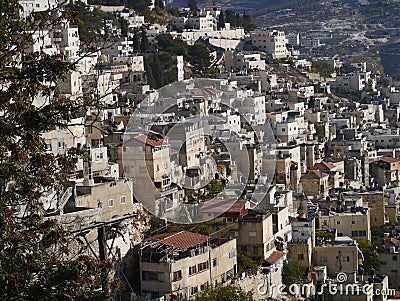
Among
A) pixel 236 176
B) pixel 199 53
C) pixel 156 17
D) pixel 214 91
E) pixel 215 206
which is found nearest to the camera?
pixel 215 206

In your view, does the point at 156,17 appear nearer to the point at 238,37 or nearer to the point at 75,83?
the point at 238,37

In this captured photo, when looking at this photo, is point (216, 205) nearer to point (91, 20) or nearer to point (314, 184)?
point (314, 184)

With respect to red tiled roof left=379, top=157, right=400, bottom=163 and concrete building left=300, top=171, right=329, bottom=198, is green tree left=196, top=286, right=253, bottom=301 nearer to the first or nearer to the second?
concrete building left=300, top=171, right=329, bottom=198

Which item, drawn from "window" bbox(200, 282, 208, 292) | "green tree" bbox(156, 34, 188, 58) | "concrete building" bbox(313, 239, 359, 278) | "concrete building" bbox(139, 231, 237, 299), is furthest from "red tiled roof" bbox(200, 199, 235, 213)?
"green tree" bbox(156, 34, 188, 58)

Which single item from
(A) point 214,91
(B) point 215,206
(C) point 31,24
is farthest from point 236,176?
(C) point 31,24

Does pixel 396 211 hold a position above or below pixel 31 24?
below

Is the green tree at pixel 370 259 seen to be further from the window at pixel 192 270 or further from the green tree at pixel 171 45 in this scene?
the green tree at pixel 171 45

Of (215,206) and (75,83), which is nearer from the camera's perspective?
(215,206)

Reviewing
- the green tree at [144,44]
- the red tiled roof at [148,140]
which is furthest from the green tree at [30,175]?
the green tree at [144,44]
